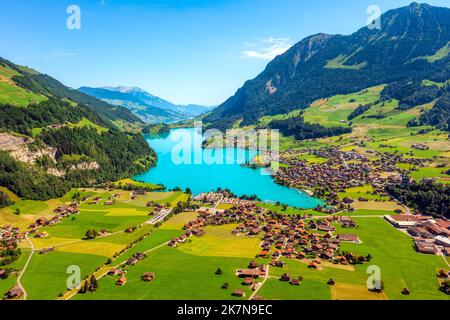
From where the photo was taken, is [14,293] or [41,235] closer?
[14,293]

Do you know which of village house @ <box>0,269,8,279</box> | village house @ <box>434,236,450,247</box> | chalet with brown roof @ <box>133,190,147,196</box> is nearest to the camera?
village house @ <box>0,269,8,279</box>

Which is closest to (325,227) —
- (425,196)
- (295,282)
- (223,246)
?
(223,246)

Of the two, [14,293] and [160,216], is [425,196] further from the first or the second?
[14,293]

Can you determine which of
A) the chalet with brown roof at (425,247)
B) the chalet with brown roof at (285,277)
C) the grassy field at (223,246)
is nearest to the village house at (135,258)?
the grassy field at (223,246)

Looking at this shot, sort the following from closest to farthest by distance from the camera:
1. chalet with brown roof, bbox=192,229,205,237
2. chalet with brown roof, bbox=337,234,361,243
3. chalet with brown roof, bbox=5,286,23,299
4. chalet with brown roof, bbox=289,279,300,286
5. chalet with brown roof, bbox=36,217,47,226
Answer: chalet with brown roof, bbox=5,286,23,299 < chalet with brown roof, bbox=289,279,300,286 < chalet with brown roof, bbox=337,234,361,243 < chalet with brown roof, bbox=192,229,205,237 < chalet with brown roof, bbox=36,217,47,226

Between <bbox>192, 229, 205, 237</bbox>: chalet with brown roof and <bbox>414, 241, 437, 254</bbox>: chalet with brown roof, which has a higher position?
<bbox>414, 241, 437, 254</bbox>: chalet with brown roof

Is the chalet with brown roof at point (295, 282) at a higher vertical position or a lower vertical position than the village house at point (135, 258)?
higher

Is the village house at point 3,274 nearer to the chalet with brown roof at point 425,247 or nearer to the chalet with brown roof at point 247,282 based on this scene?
the chalet with brown roof at point 247,282

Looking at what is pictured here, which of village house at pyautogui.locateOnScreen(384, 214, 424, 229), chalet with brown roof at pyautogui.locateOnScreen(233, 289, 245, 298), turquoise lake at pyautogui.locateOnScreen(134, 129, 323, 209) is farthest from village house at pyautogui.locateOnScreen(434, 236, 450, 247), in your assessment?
chalet with brown roof at pyautogui.locateOnScreen(233, 289, 245, 298)

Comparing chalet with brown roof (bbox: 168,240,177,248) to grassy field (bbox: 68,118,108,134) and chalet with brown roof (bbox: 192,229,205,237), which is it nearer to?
chalet with brown roof (bbox: 192,229,205,237)

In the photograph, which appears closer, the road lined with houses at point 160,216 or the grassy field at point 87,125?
the road lined with houses at point 160,216

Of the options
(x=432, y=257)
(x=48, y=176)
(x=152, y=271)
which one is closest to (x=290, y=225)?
(x=432, y=257)
